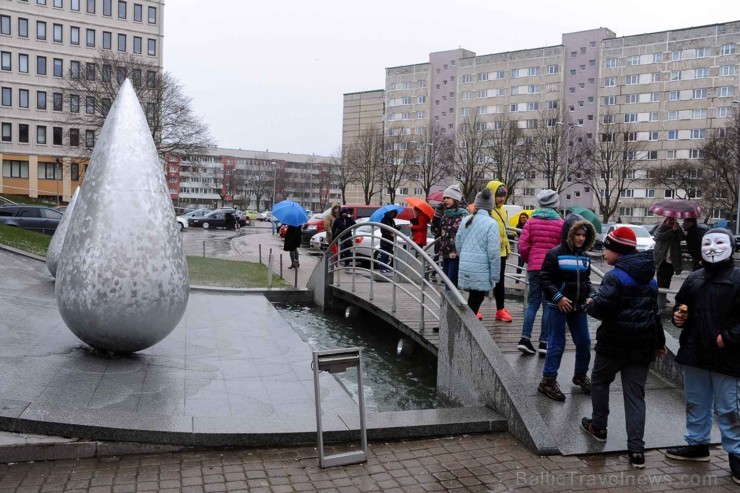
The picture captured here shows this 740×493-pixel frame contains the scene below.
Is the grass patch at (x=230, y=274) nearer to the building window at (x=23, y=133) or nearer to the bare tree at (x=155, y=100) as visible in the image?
the bare tree at (x=155, y=100)

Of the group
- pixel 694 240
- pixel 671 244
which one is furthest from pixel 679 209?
pixel 671 244

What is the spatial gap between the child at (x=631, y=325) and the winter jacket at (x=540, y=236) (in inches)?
81.4

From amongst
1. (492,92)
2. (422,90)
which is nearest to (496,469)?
(492,92)

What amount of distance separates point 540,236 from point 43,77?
7300 cm

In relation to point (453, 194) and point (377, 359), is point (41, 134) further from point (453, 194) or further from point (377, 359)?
point (453, 194)

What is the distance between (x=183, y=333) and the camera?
31.9 ft

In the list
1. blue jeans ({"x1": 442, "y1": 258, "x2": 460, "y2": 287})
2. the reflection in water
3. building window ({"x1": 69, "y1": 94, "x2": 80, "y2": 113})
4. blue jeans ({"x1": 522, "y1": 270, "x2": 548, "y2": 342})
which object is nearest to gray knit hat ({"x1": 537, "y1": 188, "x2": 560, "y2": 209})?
blue jeans ({"x1": 522, "y1": 270, "x2": 548, "y2": 342})

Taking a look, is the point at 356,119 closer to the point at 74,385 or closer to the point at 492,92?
the point at 492,92

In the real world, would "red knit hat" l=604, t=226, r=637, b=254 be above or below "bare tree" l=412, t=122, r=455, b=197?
below

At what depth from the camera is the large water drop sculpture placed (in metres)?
7.04

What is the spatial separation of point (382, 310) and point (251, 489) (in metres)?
5.95

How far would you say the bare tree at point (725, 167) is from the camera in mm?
47000

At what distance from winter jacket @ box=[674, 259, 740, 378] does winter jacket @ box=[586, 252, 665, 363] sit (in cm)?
27

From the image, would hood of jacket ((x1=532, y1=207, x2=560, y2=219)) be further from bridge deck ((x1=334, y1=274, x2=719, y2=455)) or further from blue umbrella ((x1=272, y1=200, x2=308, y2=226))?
blue umbrella ((x1=272, y1=200, x2=308, y2=226))
